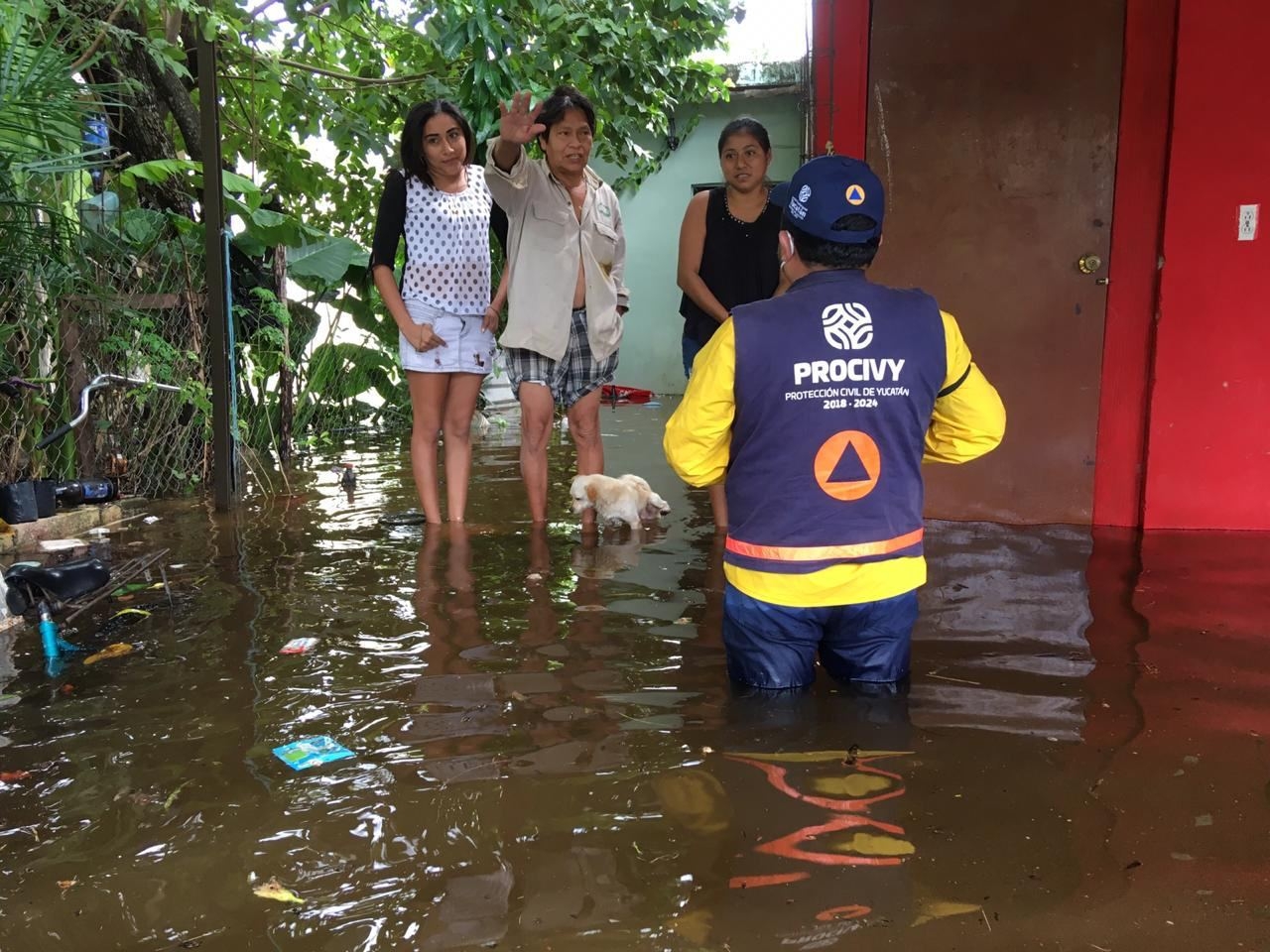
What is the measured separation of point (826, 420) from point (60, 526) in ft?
14.4

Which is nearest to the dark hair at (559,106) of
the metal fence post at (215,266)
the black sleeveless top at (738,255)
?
the black sleeveless top at (738,255)

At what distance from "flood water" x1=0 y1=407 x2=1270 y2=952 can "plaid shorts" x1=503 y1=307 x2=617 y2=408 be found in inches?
49.2

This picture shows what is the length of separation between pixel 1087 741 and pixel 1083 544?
8.83 ft

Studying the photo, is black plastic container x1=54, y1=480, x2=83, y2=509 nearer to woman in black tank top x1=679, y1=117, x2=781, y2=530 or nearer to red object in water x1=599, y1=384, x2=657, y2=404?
woman in black tank top x1=679, y1=117, x2=781, y2=530

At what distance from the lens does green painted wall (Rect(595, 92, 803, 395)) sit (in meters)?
15.1

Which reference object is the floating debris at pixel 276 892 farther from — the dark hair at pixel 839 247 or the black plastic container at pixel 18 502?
the black plastic container at pixel 18 502

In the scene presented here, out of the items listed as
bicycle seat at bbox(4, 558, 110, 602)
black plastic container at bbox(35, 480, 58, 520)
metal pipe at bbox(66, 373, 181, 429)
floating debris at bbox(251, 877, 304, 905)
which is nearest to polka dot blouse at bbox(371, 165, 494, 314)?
metal pipe at bbox(66, 373, 181, 429)

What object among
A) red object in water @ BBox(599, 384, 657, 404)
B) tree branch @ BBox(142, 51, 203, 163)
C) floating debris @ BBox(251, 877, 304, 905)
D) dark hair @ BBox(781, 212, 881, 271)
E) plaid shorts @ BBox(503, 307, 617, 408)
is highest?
tree branch @ BBox(142, 51, 203, 163)

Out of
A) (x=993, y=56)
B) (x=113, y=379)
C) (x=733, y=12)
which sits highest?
(x=733, y=12)

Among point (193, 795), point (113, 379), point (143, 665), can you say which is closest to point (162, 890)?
point (193, 795)

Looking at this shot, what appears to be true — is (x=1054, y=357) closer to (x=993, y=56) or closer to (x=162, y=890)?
(x=993, y=56)

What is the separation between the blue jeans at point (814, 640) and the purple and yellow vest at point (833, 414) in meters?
0.15

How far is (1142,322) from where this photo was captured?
18.4ft

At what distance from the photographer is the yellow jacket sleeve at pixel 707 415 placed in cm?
280
